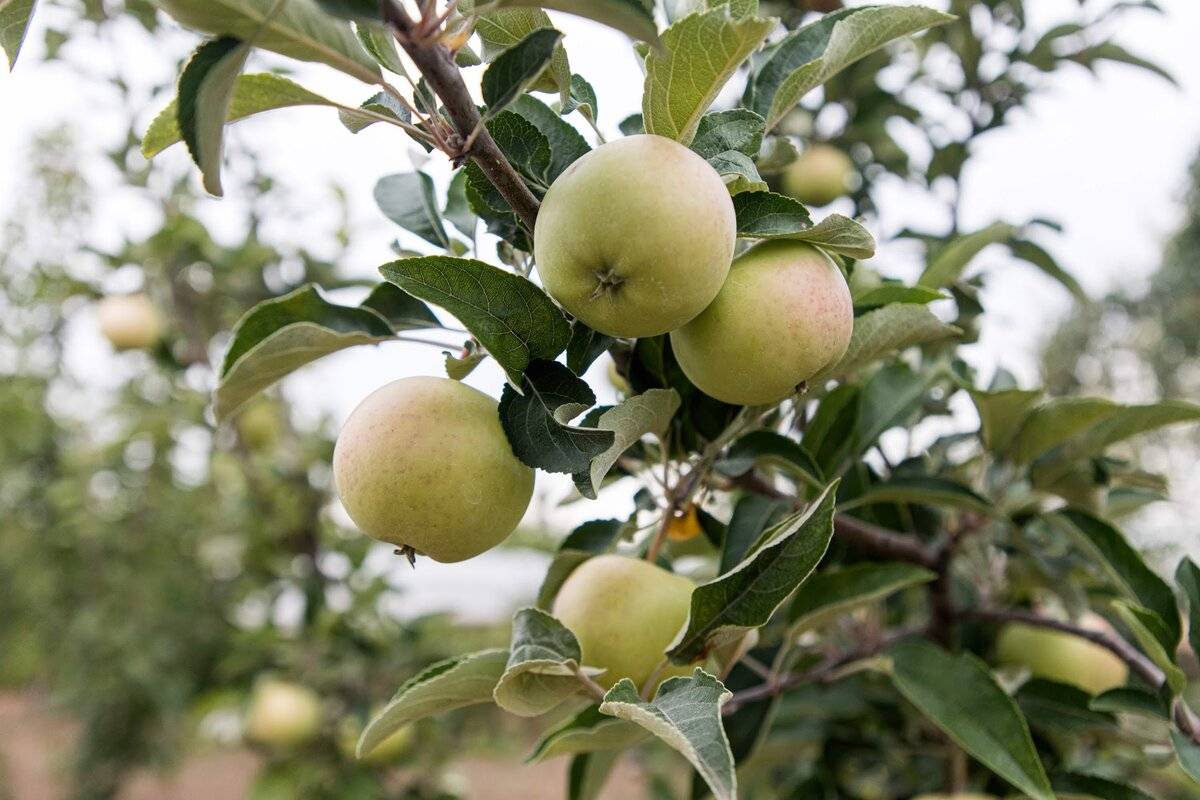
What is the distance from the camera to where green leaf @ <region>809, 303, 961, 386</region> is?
559mm

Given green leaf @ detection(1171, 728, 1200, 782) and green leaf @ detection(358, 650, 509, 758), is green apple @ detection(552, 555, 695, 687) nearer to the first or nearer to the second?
green leaf @ detection(358, 650, 509, 758)

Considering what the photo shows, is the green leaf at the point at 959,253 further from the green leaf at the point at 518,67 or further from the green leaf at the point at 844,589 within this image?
the green leaf at the point at 518,67

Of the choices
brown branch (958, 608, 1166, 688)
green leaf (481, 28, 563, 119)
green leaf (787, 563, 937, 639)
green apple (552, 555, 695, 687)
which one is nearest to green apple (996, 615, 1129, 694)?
brown branch (958, 608, 1166, 688)

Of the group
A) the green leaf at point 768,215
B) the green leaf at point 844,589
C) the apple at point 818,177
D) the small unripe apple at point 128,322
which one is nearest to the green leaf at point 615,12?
the green leaf at point 768,215

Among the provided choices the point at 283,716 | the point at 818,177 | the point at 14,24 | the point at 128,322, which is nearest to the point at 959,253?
the point at 818,177

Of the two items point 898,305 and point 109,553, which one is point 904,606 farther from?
point 109,553

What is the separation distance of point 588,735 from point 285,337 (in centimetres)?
31

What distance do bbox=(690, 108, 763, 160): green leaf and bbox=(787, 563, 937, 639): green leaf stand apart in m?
0.34

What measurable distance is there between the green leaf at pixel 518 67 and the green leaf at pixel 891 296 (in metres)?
0.29

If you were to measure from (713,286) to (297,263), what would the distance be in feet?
5.01

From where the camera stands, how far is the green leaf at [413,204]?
0.66 metres

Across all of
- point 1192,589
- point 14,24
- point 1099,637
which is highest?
point 14,24

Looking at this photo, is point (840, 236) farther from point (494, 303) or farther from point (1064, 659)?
point (1064, 659)

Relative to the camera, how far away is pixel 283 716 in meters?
1.59
